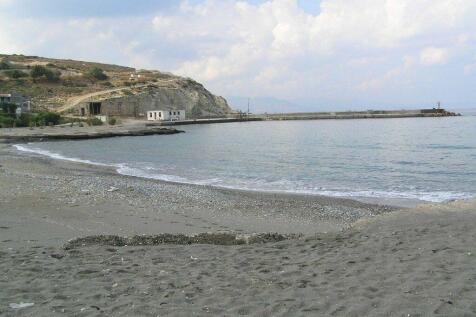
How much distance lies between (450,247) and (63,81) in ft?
447

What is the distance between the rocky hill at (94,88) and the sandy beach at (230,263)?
325 feet

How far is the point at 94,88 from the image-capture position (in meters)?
129

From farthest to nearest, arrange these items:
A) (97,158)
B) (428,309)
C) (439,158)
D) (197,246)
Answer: (97,158) < (439,158) < (197,246) < (428,309)

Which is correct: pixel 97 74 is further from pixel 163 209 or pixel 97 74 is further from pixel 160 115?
pixel 163 209

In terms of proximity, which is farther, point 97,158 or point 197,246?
point 97,158

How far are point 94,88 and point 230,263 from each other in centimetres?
12943

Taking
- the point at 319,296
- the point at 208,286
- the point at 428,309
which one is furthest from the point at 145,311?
the point at 428,309

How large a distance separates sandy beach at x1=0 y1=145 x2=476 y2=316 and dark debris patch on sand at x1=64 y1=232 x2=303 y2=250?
49mm

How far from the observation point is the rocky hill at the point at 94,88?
114750mm

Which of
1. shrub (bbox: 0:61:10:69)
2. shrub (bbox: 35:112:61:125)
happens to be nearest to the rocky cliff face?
shrub (bbox: 35:112:61:125)

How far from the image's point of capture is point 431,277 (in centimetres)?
712

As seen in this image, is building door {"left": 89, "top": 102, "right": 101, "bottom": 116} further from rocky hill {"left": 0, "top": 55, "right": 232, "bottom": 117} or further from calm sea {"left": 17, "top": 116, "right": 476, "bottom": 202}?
calm sea {"left": 17, "top": 116, "right": 476, "bottom": 202}

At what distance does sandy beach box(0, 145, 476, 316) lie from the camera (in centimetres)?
628

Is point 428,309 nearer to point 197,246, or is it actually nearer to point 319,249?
point 319,249
